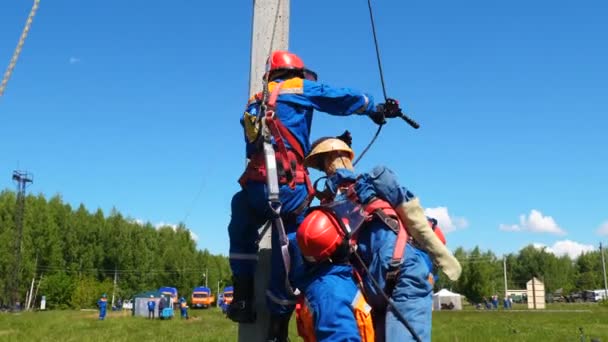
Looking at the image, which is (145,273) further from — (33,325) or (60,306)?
(33,325)

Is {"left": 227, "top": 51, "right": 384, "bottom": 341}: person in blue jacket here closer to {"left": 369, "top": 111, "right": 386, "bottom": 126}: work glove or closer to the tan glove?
{"left": 369, "top": 111, "right": 386, "bottom": 126}: work glove

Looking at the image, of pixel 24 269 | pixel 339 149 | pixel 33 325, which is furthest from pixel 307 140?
pixel 24 269

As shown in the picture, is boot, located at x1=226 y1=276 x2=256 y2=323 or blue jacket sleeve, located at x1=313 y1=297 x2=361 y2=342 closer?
blue jacket sleeve, located at x1=313 y1=297 x2=361 y2=342

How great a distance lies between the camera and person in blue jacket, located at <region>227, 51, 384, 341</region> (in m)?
3.73

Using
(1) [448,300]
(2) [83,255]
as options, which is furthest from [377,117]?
(2) [83,255]

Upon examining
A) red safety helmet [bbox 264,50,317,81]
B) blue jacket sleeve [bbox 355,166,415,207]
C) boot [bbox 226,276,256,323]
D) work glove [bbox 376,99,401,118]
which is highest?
red safety helmet [bbox 264,50,317,81]

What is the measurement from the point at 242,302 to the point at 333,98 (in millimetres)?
1478

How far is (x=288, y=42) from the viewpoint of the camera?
449cm

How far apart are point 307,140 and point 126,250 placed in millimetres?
75660

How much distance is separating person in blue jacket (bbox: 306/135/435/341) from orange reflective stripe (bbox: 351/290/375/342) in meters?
0.09

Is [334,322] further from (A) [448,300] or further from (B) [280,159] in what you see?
(A) [448,300]

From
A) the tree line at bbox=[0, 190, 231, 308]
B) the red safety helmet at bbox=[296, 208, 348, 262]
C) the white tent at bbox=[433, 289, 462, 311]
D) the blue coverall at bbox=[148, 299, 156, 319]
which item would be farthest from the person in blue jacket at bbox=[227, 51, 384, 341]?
the white tent at bbox=[433, 289, 462, 311]

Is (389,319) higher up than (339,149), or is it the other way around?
(339,149)

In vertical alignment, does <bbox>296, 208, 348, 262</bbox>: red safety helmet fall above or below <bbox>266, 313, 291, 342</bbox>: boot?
above
